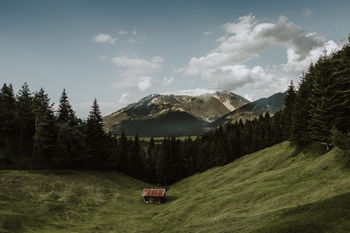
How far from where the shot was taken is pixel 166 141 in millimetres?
102188

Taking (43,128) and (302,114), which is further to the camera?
(43,128)

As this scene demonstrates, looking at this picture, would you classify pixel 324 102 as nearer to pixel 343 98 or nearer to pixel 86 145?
pixel 343 98

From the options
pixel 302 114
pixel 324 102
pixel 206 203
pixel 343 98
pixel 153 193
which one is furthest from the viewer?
pixel 153 193

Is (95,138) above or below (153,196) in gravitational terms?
above

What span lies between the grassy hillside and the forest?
6340 millimetres

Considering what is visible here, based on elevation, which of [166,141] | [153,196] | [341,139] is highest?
[341,139]

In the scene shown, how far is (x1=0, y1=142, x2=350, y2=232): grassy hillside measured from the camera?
20.8 m

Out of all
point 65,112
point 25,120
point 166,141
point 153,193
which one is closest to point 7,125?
point 25,120

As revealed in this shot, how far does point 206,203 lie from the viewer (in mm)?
39031

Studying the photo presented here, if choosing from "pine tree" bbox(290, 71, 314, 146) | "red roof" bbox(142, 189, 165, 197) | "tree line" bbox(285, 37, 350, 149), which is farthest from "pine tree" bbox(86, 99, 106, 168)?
"tree line" bbox(285, 37, 350, 149)

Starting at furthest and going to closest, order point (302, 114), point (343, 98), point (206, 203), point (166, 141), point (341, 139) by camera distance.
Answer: point (166, 141)
point (302, 114)
point (343, 98)
point (206, 203)
point (341, 139)

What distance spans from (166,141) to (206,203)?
64.0m

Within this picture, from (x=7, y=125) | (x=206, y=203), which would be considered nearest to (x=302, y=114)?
(x=206, y=203)

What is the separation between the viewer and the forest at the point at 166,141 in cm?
4069
